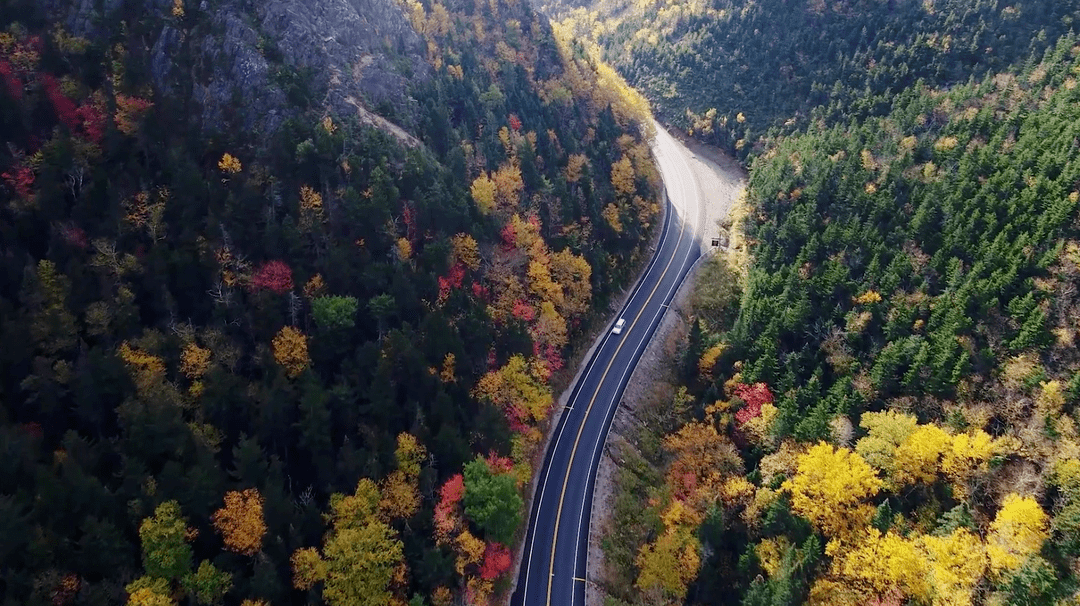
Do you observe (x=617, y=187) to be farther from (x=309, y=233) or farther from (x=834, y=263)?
(x=309, y=233)

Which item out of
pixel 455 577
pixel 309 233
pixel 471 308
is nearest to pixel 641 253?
pixel 471 308

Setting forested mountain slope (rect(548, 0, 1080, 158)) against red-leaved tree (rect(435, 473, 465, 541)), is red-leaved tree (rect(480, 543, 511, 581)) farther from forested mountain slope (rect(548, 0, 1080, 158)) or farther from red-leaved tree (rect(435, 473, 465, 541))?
forested mountain slope (rect(548, 0, 1080, 158))

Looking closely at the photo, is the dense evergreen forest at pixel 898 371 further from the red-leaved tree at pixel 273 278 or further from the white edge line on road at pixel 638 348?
the red-leaved tree at pixel 273 278

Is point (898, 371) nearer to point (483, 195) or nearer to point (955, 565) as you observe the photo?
point (955, 565)

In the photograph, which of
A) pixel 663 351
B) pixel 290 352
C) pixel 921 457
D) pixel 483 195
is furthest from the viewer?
pixel 663 351

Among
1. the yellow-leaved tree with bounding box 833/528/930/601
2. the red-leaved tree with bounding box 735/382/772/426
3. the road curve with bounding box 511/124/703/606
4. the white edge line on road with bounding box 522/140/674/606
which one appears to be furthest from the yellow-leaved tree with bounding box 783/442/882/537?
Result: the white edge line on road with bounding box 522/140/674/606

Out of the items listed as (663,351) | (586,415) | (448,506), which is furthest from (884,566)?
(448,506)
